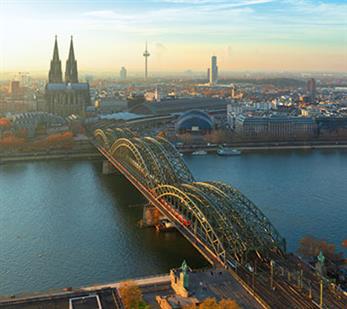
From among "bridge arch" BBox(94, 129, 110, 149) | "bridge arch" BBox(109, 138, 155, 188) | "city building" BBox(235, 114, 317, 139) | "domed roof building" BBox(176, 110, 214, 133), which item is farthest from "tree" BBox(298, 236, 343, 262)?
"domed roof building" BBox(176, 110, 214, 133)

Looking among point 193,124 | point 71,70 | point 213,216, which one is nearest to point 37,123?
point 193,124

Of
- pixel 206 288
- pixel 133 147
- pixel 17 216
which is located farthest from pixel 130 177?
pixel 206 288

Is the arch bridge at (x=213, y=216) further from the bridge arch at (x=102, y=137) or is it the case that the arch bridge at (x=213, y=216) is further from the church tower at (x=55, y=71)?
the church tower at (x=55, y=71)

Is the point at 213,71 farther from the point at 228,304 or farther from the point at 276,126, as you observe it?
the point at 228,304

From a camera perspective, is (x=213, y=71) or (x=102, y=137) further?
(x=213, y=71)

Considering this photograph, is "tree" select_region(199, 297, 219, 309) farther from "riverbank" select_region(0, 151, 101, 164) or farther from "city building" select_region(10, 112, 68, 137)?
"city building" select_region(10, 112, 68, 137)

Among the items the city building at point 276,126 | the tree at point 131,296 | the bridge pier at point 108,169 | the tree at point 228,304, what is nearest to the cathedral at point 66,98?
the city building at point 276,126
